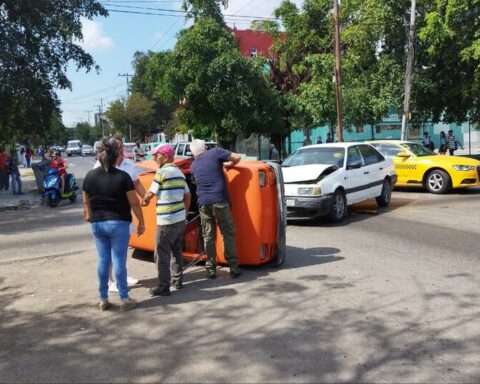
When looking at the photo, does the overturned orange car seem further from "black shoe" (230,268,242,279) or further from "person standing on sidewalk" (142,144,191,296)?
"person standing on sidewalk" (142,144,191,296)

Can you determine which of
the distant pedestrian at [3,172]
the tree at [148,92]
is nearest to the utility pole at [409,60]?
the distant pedestrian at [3,172]

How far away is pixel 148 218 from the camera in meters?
7.21

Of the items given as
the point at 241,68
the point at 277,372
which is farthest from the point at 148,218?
the point at 241,68

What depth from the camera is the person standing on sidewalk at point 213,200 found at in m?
6.25

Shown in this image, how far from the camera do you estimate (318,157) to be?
11641 mm

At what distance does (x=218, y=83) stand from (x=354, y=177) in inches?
560

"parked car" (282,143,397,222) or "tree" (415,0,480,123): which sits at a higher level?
"tree" (415,0,480,123)

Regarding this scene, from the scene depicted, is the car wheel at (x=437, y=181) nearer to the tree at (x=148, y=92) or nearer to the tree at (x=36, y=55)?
the tree at (x=36, y=55)

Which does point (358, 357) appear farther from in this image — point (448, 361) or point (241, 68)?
point (241, 68)

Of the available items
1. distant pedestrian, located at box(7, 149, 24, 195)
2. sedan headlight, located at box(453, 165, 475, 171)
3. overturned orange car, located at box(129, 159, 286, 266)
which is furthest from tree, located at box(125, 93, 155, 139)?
overturned orange car, located at box(129, 159, 286, 266)

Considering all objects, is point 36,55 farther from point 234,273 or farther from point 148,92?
point 148,92

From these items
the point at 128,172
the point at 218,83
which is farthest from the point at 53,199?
the point at 218,83

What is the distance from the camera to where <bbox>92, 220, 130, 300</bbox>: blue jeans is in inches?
198

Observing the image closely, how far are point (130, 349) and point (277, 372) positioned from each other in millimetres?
1243
